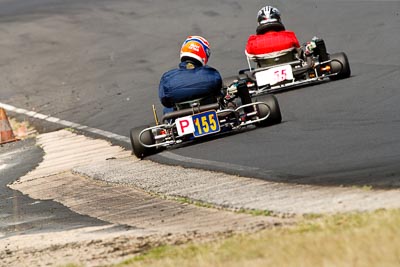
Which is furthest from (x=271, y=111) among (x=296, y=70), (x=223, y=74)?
(x=223, y=74)

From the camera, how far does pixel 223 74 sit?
60.8 ft

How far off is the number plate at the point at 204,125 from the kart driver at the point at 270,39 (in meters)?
3.45

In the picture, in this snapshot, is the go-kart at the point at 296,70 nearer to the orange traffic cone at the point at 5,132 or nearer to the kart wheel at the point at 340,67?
the kart wheel at the point at 340,67

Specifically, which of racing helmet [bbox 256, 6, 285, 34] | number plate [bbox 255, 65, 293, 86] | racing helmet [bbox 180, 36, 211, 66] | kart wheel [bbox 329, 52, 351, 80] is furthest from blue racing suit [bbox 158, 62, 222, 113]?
racing helmet [bbox 256, 6, 285, 34]

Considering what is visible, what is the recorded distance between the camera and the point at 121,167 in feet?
38.2

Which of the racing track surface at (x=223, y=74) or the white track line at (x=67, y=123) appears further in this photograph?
the white track line at (x=67, y=123)

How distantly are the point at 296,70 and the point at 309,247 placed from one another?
9.46 metres

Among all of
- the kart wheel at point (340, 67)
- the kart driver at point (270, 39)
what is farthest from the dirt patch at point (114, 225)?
the kart wheel at point (340, 67)

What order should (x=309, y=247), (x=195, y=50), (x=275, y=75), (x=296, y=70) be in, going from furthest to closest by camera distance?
(x=296, y=70)
(x=275, y=75)
(x=195, y=50)
(x=309, y=247)

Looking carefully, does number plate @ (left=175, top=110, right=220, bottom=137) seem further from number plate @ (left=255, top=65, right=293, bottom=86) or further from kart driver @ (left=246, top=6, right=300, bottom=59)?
kart driver @ (left=246, top=6, right=300, bottom=59)

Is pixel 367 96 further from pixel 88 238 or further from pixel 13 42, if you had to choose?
pixel 13 42

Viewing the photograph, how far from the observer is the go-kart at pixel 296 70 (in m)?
14.8

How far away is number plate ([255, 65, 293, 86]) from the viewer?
48.4 ft

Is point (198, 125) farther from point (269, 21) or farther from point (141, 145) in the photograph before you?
point (269, 21)
